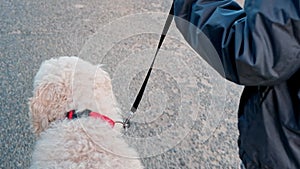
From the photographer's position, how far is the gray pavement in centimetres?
307

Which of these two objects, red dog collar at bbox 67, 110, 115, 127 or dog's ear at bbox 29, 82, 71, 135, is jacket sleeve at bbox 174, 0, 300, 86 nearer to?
red dog collar at bbox 67, 110, 115, 127

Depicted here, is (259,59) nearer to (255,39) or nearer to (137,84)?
(255,39)

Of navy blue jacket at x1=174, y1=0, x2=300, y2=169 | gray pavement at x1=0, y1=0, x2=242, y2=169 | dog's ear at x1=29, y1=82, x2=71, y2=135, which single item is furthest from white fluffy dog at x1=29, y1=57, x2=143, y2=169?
navy blue jacket at x1=174, y1=0, x2=300, y2=169

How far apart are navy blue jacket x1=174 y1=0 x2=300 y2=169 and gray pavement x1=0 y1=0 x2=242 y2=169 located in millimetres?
1056

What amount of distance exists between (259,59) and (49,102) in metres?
1.27

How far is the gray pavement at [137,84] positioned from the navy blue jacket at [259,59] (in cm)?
106

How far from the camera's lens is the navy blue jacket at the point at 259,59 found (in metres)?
1.25

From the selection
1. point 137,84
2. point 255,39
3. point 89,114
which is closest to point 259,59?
point 255,39

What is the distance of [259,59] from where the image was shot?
1278 millimetres

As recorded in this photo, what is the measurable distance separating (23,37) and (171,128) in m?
2.40

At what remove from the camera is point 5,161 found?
117 inches

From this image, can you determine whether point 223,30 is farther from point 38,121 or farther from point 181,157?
point 181,157

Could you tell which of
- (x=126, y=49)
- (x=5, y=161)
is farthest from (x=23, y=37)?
(x=5, y=161)

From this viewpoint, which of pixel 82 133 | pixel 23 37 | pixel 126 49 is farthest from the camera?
pixel 23 37
